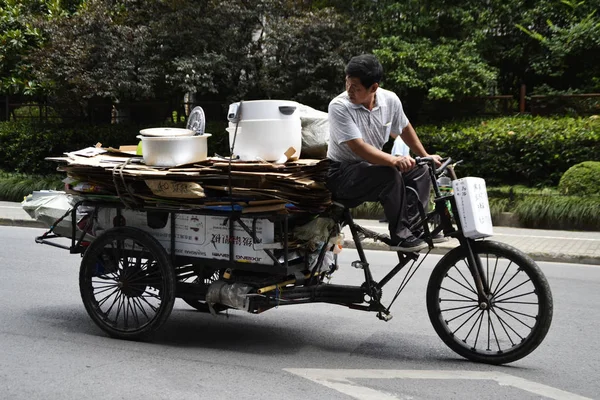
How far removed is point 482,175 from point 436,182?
399 inches

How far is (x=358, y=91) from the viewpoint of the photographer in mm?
5168

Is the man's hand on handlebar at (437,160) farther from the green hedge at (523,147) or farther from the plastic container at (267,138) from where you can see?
the green hedge at (523,147)

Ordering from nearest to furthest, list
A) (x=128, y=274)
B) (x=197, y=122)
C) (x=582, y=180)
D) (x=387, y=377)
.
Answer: (x=387, y=377)
(x=128, y=274)
(x=197, y=122)
(x=582, y=180)

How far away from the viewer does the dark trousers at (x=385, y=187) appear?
5082 millimetres

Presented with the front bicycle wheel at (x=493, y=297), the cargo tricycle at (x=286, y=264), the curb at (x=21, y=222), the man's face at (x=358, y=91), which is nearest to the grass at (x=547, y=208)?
the curb at (x=21, y=222)

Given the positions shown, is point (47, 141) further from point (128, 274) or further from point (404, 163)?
point (404, 163)

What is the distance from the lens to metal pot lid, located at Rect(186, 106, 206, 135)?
586 centimetres

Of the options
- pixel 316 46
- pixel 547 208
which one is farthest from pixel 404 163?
pixel 316 46

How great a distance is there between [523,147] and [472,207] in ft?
33.5

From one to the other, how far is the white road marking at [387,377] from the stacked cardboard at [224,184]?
3.72 feet

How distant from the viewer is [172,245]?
5.65 metres

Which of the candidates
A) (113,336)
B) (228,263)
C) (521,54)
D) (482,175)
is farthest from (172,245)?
(521,54)

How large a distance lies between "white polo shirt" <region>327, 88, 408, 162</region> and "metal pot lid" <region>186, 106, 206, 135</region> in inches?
41.2

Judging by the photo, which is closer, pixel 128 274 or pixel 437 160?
pixel 437 160
